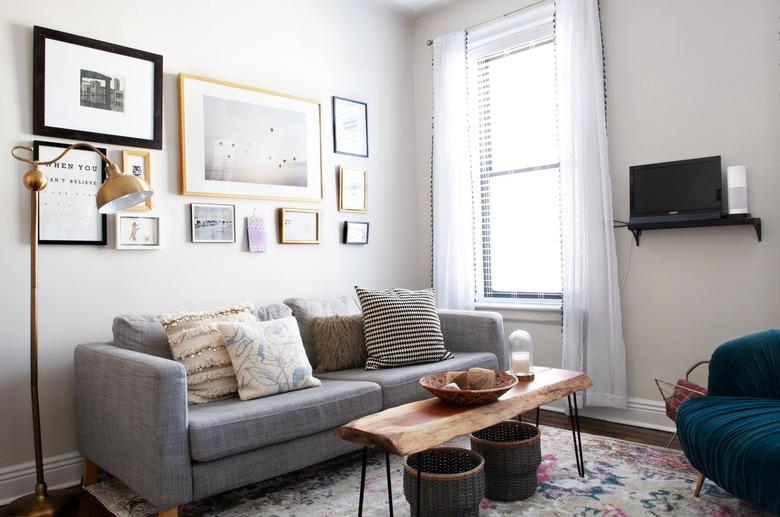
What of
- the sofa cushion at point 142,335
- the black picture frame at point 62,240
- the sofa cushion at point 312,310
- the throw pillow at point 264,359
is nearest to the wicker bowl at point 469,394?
the throw pillow at point 264,359

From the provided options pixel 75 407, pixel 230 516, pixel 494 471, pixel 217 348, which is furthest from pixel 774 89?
pixel 75 407

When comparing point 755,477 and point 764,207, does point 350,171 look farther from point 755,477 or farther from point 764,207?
point 755,477

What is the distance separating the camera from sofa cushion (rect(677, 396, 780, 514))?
1.70 meters

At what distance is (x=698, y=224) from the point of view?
301 cm

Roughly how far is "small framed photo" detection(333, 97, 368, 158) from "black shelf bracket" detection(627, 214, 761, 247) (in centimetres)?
190

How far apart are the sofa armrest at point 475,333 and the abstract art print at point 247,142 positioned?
3.99 ft

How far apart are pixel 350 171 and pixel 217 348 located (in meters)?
1.82

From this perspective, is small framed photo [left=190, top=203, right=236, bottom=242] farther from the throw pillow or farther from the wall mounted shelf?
the wall mounted shelf

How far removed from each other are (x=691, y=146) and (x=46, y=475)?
367cm

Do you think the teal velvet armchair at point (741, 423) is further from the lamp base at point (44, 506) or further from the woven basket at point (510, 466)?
the lamp base at point (44, 506)

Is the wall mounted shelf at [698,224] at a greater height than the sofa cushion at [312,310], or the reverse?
the wall mounted shelf at [698,224]

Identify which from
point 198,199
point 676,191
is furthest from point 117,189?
point 676,191

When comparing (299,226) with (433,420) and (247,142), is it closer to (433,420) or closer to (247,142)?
(247,142)

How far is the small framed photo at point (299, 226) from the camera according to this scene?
356cm
